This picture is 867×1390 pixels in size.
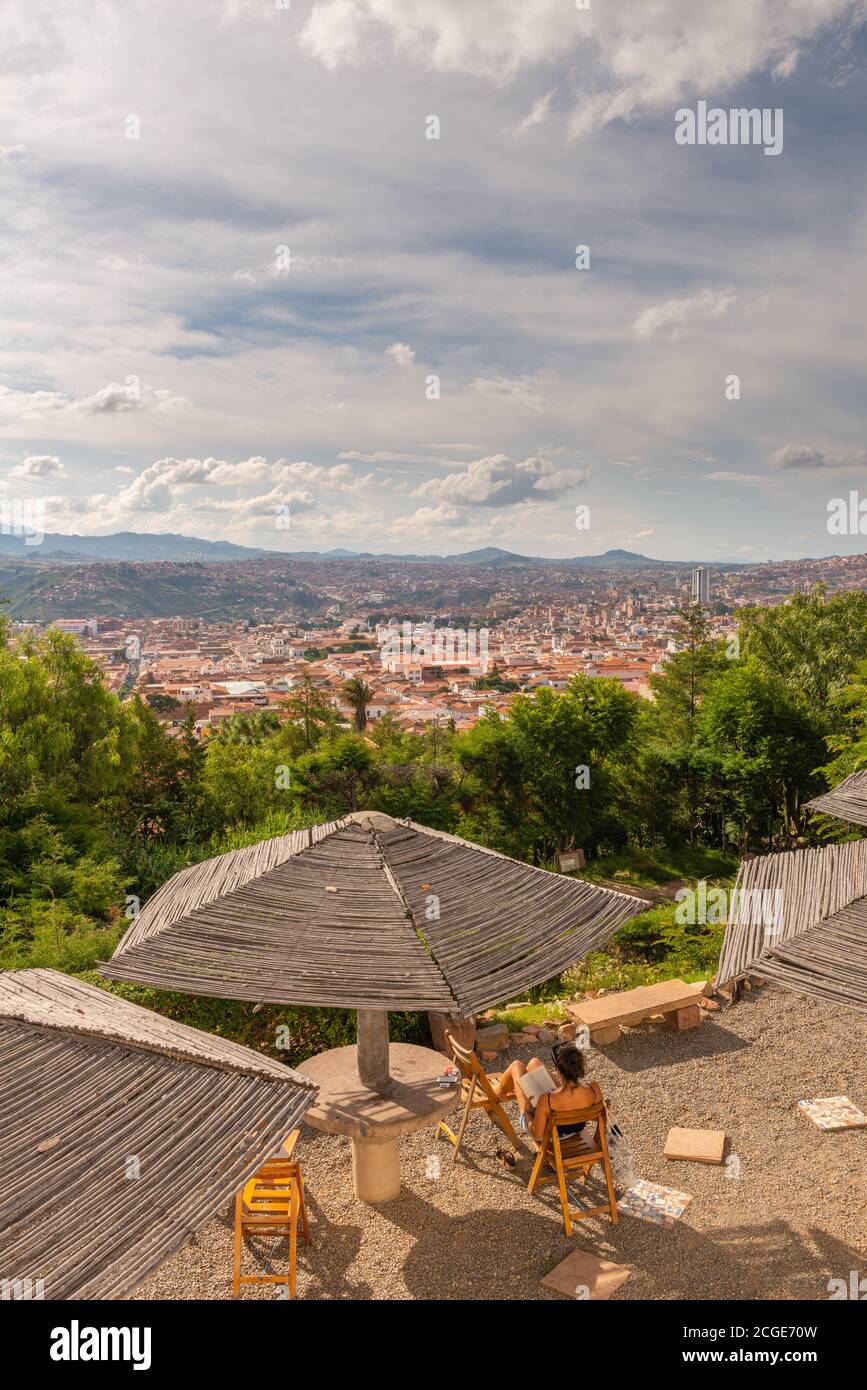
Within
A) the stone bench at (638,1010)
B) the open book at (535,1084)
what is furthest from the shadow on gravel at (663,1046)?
the open book at (535,1084)

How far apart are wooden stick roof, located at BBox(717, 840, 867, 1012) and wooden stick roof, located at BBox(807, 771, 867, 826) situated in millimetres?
336

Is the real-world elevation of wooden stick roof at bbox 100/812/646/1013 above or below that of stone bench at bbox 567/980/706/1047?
above

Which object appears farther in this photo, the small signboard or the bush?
the small signboard

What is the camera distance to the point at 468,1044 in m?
8.02

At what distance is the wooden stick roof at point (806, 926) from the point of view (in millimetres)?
4852

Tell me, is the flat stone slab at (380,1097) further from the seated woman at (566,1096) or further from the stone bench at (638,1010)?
the stone bench at (638,1010)

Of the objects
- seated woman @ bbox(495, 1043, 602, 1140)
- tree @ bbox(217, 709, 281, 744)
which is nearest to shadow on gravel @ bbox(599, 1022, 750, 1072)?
seated woman @ bbox(495, 1043, 602, 1140)

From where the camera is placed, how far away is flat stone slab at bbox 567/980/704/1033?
27.1 feet

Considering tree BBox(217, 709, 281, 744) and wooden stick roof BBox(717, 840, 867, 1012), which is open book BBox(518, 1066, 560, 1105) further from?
tree BBox(217, 709, 281, 744)

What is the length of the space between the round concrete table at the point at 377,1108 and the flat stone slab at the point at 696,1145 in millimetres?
1868

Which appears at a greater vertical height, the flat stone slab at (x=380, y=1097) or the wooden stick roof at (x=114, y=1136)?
the wooden stick roof at (x=114, y=1136)

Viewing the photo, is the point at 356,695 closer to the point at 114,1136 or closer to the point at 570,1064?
the point at 570,1064

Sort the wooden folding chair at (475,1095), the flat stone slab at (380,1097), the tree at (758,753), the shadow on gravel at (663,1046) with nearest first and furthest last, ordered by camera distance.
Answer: the flat stone slab at (380,1097) → the wooden folding chair at (475,1095) → the shadow on gravel at (663,1046) → the tree at (758,753)
